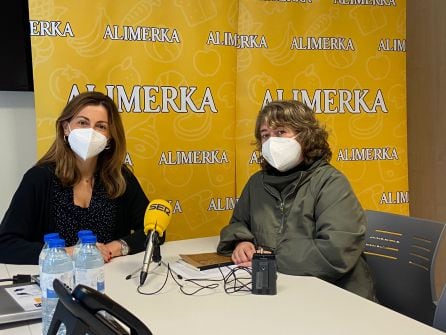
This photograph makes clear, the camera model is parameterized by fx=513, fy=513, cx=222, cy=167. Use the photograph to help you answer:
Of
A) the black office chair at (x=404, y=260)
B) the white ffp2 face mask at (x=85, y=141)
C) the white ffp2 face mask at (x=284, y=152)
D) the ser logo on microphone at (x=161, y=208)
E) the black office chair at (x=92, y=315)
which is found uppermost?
the white ffp2 face mask at (x=85, y=141)

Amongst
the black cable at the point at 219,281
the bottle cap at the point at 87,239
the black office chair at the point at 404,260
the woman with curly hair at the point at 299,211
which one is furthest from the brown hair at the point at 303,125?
the bottle cap at the point at 87,239

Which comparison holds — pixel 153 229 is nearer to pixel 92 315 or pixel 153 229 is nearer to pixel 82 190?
pixel 82 190

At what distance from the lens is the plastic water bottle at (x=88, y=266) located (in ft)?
4.64

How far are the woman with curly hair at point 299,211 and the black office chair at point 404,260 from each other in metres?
0.16

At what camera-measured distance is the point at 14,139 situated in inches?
119

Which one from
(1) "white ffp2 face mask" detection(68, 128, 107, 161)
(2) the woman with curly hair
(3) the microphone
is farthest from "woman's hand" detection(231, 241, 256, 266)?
(1) "white ffp2 face mask" detection(68, 128, 107, 161)

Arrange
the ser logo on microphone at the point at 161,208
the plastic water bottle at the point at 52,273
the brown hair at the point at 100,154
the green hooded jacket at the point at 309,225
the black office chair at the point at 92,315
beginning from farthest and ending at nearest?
the brown hair at the point at 100,154 → the green hooded jacket at the point at 309,225 → the ser logo on microphone at the point at 161,208 → the plastic water bottle at the point at 52,273 → the black office chair at the point at 92,315

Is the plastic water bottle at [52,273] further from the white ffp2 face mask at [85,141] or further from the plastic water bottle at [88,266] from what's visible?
the white ffp2 face mask at [85,141]

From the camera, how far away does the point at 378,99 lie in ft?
11.3

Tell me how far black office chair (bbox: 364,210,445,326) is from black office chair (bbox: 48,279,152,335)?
1.48 meters

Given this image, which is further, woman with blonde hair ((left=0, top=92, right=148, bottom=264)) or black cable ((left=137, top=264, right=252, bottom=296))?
woman with blonde hair ((left=0, top=92, right=148, bottom=264))

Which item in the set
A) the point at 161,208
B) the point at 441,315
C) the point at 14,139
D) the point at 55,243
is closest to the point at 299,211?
the point at 161,208

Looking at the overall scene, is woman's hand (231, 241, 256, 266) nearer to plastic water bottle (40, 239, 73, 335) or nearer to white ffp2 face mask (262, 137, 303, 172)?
white ffp2 face mask (262, 137, 303, 172)

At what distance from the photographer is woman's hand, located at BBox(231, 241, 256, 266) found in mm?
1994
